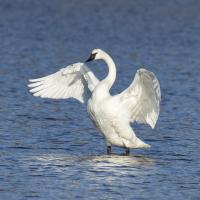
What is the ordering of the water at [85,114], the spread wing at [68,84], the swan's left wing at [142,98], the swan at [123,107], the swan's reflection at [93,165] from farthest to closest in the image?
the spread wing at [68,84], the swan at [123,107], the swan's left wing at [142,98], the swan's reflection at [93,165], the water at [85,114]

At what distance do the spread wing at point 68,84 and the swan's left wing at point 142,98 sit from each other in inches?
39.7

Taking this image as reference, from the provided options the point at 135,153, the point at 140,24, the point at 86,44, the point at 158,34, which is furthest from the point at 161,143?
the point at 140,24

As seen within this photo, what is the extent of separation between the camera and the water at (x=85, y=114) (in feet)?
A: 42.1

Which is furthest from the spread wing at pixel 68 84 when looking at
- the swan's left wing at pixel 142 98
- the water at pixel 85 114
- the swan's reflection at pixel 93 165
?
the swan's reflection at pixel 93 165

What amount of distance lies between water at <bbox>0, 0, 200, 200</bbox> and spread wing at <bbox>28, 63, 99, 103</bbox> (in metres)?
0.67

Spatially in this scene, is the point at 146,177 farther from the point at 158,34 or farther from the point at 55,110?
the point at 158,34

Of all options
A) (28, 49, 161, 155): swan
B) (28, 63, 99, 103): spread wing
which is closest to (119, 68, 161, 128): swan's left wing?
(28, 49, 161, 155): swan

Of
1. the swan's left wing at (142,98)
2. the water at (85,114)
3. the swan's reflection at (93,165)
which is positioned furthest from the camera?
the swan's left wing at (142,98)

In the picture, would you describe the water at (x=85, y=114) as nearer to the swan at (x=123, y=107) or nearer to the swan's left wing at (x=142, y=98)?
the swan at (x=123, y=107)

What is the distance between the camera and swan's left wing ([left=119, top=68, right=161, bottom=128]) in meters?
14.2

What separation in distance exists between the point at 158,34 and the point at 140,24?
229 cm

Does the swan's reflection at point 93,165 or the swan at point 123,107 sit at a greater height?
the swan at point 123,107

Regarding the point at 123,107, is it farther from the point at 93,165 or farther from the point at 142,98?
the point at 93,165

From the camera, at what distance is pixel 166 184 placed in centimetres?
1295
